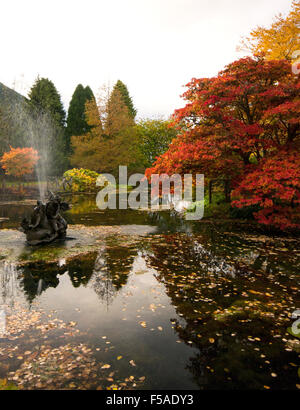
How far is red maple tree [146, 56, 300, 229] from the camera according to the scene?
763cm

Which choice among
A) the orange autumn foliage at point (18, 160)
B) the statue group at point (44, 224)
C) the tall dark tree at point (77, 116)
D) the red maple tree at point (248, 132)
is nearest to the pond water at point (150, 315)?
the statue group at point (44, 224)

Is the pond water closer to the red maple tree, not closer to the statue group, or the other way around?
the statue group

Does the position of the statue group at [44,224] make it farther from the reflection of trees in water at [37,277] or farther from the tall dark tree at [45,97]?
the tall dark tree at [45,97]

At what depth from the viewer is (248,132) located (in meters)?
7.95

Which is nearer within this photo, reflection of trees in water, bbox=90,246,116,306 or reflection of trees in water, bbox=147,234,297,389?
reflection of trees in water, bbox=147,234,297,389

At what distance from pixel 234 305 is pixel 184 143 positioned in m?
5.85

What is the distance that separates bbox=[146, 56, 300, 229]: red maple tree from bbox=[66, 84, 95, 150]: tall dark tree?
29.6m

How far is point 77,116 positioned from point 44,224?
3168 centimetres

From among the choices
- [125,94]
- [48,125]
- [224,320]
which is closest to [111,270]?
[224,320]

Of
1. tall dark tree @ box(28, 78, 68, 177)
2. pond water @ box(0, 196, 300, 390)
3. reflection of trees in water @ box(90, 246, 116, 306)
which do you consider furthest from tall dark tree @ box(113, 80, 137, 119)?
reflection of trees in water @ box(90, 246, 116, 306)

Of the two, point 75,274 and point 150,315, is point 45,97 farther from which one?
point 150,315

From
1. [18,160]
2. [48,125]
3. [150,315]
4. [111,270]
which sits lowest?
[150,315]
